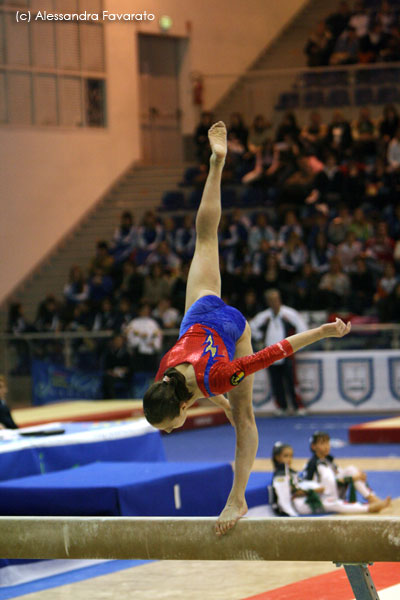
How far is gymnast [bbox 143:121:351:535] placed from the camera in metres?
4.14

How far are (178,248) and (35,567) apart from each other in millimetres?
10366

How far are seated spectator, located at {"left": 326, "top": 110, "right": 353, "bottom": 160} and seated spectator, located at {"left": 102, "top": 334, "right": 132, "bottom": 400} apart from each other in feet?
18.0

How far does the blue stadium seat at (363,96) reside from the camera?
17938 millimetres

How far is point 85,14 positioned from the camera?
716 inches

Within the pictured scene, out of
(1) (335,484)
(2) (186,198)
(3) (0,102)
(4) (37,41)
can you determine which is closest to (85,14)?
(4) (37,41)

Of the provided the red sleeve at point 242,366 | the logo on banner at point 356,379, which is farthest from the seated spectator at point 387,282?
the red sleeve at point 242,366

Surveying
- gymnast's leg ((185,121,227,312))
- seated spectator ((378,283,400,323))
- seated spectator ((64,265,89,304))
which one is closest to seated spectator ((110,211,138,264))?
seated spectator ((64,265,89,304))

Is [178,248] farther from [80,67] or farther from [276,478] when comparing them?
[276,478]

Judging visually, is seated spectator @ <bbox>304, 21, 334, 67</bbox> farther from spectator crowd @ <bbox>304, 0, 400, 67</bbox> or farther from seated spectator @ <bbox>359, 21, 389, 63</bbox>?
seated spectator @ <bbox>359, 21, 389, 63</bbox>

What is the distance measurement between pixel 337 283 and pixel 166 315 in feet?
8.31

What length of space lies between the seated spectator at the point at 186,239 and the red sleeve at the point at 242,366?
1222cm

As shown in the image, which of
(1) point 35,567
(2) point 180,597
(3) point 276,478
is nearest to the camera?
(2) point 180,597

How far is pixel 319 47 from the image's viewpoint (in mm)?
19578

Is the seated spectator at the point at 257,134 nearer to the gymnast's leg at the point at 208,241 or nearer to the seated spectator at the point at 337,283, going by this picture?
the seated spectator at the point at 337,283
